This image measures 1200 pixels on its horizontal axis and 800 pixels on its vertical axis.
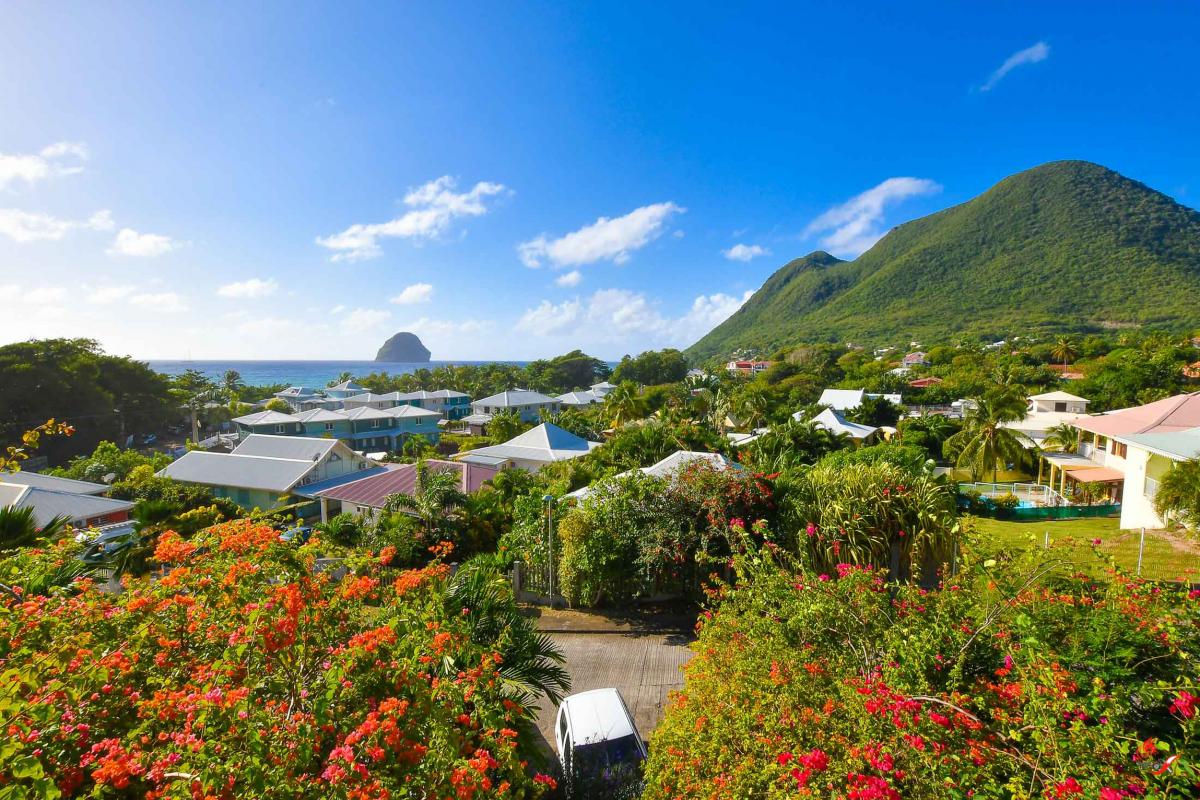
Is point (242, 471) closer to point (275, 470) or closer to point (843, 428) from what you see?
point (275, 470)

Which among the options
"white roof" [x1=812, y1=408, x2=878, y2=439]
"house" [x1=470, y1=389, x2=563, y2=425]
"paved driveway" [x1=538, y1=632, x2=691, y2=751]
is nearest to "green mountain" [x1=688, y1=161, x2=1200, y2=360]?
"house" [x1=470, y1=389, x2=563, y2=425]

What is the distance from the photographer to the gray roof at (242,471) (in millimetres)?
22748

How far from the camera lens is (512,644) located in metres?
5.84

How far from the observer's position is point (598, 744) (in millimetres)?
5980

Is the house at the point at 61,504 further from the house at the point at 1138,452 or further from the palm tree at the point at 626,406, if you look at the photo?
the house at the point at 1138,452

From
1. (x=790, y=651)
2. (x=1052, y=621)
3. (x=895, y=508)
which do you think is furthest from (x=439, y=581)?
(x=895, y=508)

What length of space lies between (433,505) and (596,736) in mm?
9070

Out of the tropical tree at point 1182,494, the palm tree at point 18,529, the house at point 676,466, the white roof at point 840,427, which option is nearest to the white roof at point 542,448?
the house at point 676,466

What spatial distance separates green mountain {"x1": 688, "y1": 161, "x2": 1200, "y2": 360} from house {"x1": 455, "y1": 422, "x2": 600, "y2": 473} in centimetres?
10239

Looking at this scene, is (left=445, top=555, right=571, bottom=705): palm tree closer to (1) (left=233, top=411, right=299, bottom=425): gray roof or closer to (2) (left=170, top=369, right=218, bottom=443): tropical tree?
(1) (left=233, top=411, right=299, bottom=425): gray roof

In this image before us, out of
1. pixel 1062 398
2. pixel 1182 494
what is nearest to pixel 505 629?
pixel 1182 494

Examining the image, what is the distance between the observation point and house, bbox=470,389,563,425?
185 ft

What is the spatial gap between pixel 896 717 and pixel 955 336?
121 meters

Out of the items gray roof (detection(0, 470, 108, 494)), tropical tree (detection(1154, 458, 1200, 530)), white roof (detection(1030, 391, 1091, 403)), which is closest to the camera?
tropical tree (detection(1154, 458, 1200, 530))
